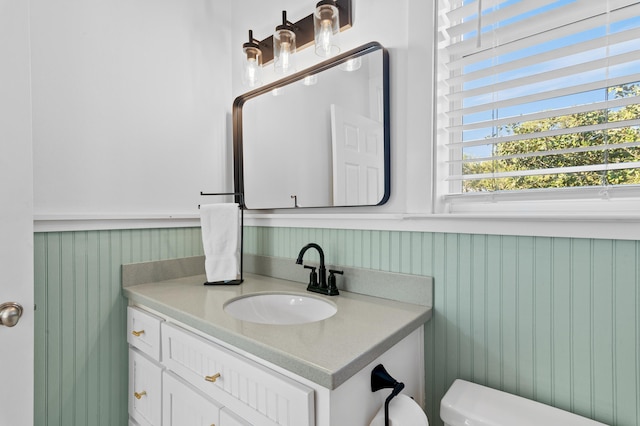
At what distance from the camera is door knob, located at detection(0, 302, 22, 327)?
2.92ft

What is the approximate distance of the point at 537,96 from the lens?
917 millimetres

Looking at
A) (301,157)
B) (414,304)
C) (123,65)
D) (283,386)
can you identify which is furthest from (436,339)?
(123,65)

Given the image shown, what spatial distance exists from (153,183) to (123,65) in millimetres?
510

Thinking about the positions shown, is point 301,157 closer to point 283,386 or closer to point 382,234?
point 382,234

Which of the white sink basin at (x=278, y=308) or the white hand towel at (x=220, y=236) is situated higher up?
the white hand towel at (x=220, y=236)

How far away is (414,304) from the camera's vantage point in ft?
3.58

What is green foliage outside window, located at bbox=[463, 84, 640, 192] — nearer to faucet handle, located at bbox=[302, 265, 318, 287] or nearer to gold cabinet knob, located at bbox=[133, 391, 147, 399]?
faucet handle, located at bbox=[302, 265, 318, 287]

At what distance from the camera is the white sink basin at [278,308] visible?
121cm

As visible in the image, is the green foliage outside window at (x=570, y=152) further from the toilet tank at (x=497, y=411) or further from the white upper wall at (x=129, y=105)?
the white upper wall at (x=129, y=105)

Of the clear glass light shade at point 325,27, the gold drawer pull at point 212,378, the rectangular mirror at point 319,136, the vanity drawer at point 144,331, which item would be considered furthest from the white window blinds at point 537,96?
the vanity drawer at point 144,331

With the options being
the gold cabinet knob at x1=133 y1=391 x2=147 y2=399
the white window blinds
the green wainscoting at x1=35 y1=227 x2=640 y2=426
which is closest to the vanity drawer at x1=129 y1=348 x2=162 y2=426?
the gold cabinet knob at x1=133 y1=391 x2=147 y2=399

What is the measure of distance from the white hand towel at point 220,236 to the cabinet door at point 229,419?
61cm

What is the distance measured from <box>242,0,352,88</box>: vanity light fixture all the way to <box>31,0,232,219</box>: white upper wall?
0.99 feet

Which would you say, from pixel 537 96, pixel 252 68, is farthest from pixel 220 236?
pixel 537 96
